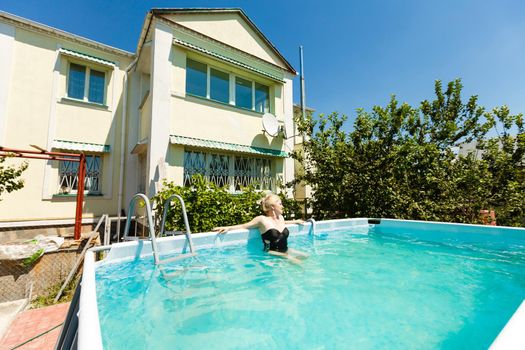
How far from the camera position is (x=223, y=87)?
1234 cm

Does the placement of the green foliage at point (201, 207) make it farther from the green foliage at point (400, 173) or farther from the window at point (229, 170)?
the green foliage at point (400, 173)

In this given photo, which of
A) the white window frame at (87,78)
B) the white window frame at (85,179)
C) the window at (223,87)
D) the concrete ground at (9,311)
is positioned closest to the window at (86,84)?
the white window frame at (87,78)

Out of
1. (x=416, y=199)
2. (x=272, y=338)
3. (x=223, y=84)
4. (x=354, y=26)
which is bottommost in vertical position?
(x=272, y=338)

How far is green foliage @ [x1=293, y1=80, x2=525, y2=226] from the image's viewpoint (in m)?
10.5

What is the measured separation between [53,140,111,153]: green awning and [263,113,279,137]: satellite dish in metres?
8.06

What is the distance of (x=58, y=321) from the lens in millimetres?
4512

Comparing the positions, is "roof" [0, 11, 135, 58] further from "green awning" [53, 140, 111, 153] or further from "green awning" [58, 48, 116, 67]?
"green awning" [53, 140, 111, 153]

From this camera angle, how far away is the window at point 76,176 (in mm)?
10617

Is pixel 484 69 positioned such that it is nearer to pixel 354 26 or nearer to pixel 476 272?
pixel 354 26

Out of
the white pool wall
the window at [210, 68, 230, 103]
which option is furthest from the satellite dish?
the white pool wall

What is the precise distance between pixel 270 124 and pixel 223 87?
3.16 meters

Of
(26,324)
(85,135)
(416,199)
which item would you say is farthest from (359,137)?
(85,135)

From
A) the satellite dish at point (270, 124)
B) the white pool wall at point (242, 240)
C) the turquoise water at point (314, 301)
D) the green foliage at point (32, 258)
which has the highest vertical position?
the satellite dish at point (270, 124)

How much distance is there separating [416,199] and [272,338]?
10.3 m
